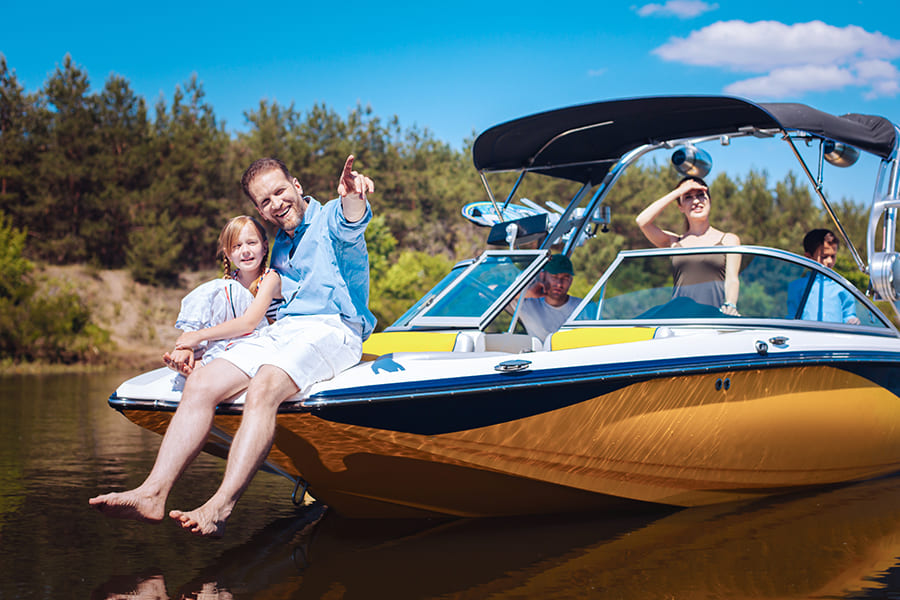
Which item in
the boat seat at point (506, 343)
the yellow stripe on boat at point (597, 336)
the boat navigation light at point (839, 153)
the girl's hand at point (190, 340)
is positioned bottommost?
the boat seat at point (506, 343)

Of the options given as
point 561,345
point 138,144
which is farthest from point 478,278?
point 138,144

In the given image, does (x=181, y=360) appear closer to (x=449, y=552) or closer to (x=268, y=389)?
(x=268, y=389)

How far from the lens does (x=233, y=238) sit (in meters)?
4.00

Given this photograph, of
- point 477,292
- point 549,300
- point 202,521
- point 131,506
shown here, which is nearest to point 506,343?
point 477,292

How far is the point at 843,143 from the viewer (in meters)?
5.51

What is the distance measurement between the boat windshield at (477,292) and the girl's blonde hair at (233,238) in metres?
1.37

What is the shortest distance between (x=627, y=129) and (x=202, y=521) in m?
4.29

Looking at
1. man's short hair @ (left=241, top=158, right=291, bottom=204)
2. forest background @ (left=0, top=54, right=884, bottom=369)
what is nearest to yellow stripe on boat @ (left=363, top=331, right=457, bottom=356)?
man's short hair @ (left=241, top=158, right=291, bottom=204)

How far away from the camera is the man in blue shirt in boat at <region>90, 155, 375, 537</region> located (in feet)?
10.2

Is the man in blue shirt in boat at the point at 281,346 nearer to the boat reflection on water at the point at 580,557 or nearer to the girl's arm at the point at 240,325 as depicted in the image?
the girl's arm at the point at 240,325

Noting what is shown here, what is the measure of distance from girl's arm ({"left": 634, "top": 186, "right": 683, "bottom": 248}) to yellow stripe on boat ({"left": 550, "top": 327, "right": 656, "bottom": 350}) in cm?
112

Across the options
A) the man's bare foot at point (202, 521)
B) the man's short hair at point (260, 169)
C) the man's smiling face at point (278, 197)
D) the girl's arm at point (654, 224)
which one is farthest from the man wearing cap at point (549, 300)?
the man's bare foot at point (202, 521)

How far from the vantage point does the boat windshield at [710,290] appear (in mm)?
4844

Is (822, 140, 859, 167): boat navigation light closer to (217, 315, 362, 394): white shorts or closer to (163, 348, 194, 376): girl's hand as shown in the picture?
(217, 315, 362, 394): white shorts
